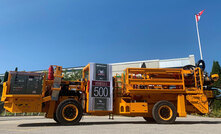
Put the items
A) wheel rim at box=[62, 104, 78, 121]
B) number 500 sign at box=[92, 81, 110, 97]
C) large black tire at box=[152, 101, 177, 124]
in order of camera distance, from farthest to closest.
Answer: large black tire at box=[152, 101, 177, 124], number 500 sign at box=[92, 81, 110, 97], wheel rim at box=[62, 104, 78, 121]

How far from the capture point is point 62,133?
5727 millimetres

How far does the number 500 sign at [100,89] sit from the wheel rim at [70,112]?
1.12 m

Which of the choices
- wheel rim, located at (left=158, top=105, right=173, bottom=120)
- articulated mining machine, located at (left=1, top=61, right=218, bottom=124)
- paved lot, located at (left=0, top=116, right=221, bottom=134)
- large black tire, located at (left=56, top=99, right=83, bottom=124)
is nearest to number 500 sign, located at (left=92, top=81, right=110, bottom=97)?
articulated mining machine, located at (left=1, top=61, right=218, bottom=124)

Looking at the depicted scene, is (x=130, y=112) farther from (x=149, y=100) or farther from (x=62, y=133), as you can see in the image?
(x=62, y=133)

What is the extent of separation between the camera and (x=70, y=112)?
27.5ft

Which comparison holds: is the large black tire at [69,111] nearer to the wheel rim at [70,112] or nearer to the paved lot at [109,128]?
the wheel rim at [70,112]

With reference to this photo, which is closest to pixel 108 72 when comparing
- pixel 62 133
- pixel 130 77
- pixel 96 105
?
pixel 130 77

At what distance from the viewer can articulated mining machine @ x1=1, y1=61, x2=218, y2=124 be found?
7.90m

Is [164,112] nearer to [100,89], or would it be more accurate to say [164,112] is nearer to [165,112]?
[165,112]

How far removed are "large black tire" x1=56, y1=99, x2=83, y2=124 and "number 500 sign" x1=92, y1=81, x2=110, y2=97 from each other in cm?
99

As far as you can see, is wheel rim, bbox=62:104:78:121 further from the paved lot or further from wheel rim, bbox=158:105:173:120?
wheel rim, bbox=158:105:173:120

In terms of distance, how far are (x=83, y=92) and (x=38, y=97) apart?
85.9 inches

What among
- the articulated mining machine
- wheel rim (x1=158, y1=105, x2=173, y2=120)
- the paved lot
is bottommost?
the paved lot

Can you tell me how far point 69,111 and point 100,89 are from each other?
179 centimetres
